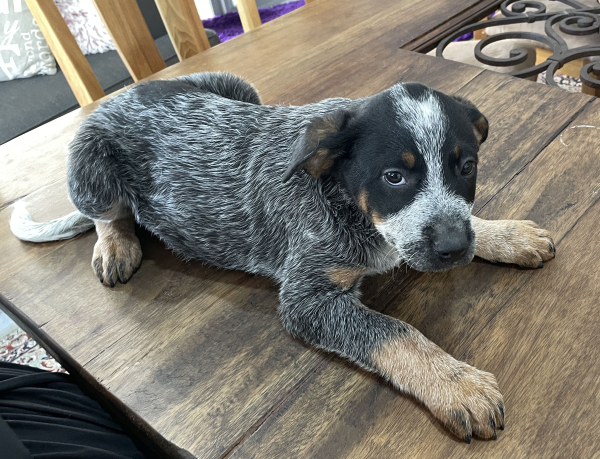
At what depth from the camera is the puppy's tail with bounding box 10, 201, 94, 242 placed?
6.64 feet

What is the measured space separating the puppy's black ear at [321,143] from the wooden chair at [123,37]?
2196 mm

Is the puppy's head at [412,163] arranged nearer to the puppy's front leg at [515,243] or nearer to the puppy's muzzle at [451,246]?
the puppy's muzzle at [451,246]

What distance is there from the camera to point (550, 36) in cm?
260

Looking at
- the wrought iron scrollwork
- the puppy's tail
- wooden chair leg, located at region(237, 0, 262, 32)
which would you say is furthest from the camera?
wooden chair leg, located at region(237, 0, 262, 32)

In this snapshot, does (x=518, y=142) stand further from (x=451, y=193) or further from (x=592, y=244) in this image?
(x=451, y=193)

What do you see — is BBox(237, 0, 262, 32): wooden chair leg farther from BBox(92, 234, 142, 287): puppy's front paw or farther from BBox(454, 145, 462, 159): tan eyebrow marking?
BBox(454, 145, 462, 159): tan eyebrow marking

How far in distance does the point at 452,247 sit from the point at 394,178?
267 millimetres

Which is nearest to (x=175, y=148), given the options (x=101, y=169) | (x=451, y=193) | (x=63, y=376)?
(x=101, y=169)

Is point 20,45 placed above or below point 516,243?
above

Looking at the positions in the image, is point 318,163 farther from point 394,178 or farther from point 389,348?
point 389,348

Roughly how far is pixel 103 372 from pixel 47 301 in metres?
0.46

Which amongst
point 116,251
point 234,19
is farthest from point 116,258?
point 234,19

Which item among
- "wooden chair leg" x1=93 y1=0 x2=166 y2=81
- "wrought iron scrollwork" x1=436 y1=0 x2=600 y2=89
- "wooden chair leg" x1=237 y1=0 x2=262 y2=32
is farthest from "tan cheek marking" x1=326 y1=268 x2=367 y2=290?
"wooden chair leg" x1=237 y1=0 x2=262 y2=32

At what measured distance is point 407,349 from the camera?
4.47 ft
